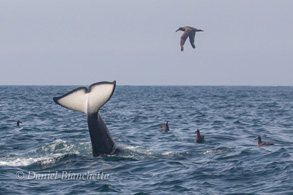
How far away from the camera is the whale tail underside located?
46.3ft

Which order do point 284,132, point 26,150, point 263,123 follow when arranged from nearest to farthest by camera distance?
point 26,150
point 284,132
point 263,123

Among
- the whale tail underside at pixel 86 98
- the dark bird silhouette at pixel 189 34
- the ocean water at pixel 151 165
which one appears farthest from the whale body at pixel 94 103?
the dark bird silhouette at pixel 189 34

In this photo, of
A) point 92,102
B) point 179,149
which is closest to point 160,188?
point 92,102

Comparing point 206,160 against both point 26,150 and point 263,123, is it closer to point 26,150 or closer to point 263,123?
point 26,150

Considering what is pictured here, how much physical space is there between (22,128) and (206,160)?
1351 cm

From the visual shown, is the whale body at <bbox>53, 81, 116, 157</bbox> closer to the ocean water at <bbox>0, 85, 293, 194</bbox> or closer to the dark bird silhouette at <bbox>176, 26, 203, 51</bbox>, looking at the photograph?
the ocean water at <bbox>0, 85, 293, 194</bbox>

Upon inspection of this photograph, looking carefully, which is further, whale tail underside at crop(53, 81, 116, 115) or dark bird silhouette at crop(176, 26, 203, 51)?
dark bird silhouette at crop(176, 26, 203, 51)

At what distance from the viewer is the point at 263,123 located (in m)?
29.4

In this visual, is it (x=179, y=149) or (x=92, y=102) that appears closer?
(x=92, y=102)

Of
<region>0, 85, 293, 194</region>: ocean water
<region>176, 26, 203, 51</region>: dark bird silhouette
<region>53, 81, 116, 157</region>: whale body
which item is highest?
<region>176, 26, 203, 51</region>: dark bird silhouette

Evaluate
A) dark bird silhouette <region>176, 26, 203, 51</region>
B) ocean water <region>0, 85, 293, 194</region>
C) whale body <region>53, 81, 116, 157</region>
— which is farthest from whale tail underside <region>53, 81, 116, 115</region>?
dark bird silhouette <region>176, 26, 203, 51</region>

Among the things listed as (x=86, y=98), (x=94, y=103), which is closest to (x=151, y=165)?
(x=94, y=103)

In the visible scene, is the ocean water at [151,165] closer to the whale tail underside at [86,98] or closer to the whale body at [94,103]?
the whale body at [94,103]

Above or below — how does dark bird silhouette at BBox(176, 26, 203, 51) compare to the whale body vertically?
above
